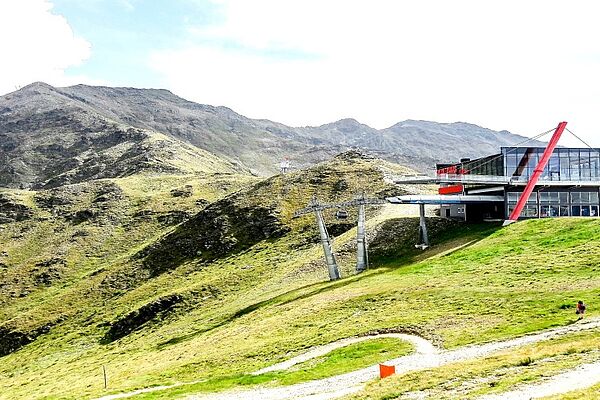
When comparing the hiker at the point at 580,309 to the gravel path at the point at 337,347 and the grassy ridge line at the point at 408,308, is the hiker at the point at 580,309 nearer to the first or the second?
the grassy ridge line at the point at 408,308

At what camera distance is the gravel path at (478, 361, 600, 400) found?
78.3ft

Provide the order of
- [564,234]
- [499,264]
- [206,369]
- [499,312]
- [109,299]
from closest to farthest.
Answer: [499,312]
[206,369]
[499,264]
[564,234]
[109,299]

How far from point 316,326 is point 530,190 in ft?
128

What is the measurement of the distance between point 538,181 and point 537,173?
4.46 feet

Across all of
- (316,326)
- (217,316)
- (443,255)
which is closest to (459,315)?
(316,326)

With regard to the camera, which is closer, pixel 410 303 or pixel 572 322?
pixel 572 322

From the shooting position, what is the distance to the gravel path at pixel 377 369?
3494 centimetres

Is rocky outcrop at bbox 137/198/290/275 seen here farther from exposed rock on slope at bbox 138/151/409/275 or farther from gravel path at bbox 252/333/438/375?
gravel path at bbox 252/333/438/375

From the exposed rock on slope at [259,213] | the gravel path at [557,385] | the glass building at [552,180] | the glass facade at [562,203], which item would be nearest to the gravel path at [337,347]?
the gravel path at [557,385]

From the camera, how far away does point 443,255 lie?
236 ft

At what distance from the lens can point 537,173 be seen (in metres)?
78.6

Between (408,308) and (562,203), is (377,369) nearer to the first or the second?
(408,308)

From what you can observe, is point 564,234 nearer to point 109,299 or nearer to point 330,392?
point 330,392

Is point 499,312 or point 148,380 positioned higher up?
point 499,312
